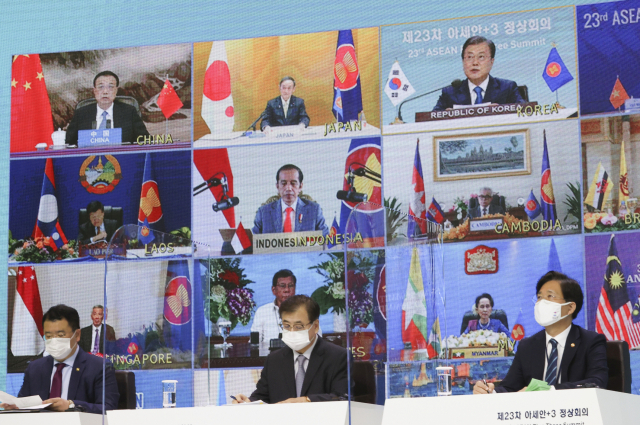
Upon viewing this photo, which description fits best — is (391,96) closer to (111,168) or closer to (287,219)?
(287,219)

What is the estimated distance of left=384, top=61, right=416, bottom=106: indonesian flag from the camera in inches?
236

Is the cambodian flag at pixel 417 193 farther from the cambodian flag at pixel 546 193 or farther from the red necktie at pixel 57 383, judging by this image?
the red necktie at pixel 57 383

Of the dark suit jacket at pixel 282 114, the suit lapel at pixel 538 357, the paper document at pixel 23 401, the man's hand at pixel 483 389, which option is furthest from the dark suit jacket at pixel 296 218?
the man's hand at pixel 483 389

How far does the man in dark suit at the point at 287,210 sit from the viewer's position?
Answer: 6.08m

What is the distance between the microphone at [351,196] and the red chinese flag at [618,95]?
1699 millimetres

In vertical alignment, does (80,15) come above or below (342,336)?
above

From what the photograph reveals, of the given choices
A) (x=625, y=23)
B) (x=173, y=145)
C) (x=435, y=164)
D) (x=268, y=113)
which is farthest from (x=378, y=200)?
(x=625, y=23)

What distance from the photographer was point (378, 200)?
5926 mm

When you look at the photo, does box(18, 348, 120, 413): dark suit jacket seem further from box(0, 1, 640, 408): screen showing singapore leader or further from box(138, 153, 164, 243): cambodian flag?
box(138, 153, 164, 243): cambodian flag

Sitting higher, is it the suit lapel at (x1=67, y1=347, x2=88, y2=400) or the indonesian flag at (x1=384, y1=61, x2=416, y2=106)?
the indonesian flag at (x1=384, y1=61, x2=416, y2=106)

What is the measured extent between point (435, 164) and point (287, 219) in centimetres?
107

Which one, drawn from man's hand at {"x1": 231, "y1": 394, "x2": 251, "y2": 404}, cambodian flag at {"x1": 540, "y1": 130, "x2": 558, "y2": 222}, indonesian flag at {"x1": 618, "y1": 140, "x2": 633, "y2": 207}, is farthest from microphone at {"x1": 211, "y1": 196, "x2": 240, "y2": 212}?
indonesian flag at {"x1": 618, "y1": 140, "x2": 633, "y2": 207}

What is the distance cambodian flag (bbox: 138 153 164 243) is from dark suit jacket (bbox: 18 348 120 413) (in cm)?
176

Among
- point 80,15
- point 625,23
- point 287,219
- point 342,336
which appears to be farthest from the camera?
point 80,15
